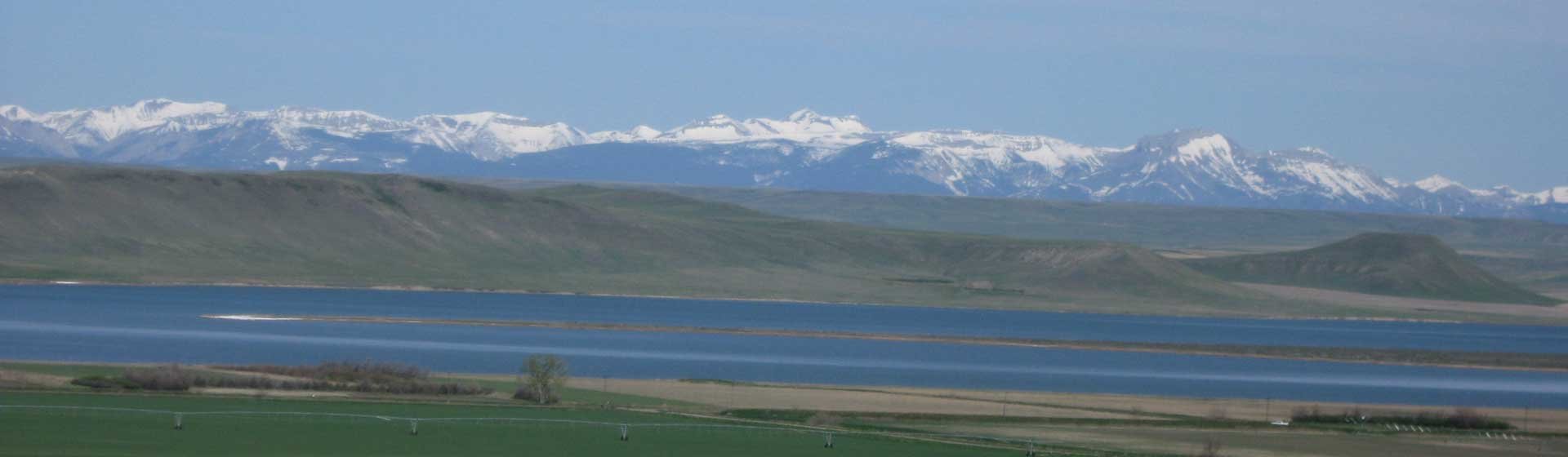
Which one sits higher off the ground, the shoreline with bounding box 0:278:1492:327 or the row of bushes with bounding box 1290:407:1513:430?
the shoreline with bounding box 0:278:1492:327

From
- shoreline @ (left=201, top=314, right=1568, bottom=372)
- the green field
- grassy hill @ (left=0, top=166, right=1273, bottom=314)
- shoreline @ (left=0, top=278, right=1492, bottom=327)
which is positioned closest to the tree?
the green field

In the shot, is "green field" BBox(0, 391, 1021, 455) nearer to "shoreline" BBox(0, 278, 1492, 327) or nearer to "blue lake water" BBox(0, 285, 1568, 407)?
"blue lake water" BBox(0, 285, 1568, 407)

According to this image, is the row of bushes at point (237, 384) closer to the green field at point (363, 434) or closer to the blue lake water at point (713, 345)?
the green field at point (363, 434)

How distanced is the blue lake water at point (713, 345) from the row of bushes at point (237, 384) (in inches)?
492

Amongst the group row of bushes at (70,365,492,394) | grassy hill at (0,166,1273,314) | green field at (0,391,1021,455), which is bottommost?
green field at (0,391,1021,455)

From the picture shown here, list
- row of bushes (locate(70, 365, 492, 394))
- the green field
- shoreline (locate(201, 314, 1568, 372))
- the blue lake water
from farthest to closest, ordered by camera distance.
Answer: shoreline (locate(201, 314, 1568, 372)), the blue lake water, row of bushes (locate(70, 365, 492, 394)), the green field

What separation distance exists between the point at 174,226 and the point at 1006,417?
361 feet

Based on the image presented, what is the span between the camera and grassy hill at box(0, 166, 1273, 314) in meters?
146

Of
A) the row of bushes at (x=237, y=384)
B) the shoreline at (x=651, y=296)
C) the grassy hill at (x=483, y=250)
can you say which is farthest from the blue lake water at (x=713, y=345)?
the grassy hill at (x=483, y=250)

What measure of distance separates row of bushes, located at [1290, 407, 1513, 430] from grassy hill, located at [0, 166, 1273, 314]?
296ft

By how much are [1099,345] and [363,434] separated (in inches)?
2692

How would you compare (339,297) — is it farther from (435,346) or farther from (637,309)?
(435,346)

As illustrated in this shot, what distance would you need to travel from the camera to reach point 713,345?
92625 millimetres

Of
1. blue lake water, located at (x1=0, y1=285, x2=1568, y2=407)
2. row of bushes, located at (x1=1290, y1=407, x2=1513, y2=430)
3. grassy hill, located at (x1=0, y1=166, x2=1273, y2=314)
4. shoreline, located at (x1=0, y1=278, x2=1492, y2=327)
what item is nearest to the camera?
row of bushes, located at (x1=1290, y1=407, x2=1513, y2=430)
